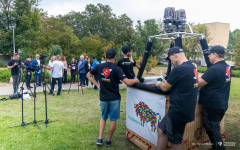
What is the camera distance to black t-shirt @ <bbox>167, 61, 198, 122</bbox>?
8.28 ft

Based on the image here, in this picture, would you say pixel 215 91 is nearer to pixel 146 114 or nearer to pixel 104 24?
pixel 146 114

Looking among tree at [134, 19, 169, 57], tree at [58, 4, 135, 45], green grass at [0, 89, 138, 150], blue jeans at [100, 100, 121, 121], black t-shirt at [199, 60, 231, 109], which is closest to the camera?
black t-shirt at [199, 60, 231, 109]

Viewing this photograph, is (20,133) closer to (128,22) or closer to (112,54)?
(112,54)

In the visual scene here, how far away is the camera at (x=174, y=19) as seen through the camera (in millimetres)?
3854

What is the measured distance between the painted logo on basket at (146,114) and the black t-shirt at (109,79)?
1.58ft

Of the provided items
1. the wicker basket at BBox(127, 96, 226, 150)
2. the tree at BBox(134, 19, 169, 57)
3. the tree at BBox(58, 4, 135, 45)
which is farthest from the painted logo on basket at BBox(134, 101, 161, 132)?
the tree at BBox(58, 4, 135, 45)

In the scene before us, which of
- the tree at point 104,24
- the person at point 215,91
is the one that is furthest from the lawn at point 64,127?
the tree at point 104,24

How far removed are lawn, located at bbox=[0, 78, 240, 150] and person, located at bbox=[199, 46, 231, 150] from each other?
1.33 m

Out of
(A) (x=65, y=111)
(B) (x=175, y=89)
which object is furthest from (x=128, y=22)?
(B) (x=175, y=89)

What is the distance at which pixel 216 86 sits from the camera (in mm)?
3146

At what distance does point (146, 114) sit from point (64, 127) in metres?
2.44

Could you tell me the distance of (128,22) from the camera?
140ft

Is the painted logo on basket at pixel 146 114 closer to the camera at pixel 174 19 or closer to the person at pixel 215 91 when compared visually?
the person at pixel 215 91

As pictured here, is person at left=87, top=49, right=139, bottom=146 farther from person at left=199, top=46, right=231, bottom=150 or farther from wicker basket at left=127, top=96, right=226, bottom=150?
person at left=199, top=46, right=231, bottom=150
